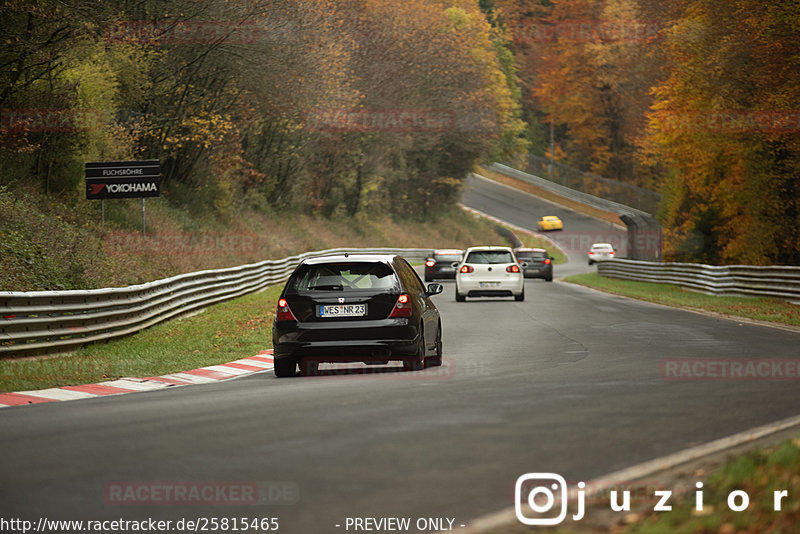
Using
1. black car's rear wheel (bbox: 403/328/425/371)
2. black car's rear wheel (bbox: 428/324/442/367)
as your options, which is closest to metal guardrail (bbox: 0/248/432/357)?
black car's rear wheel (bbox: 403/328/425/371)

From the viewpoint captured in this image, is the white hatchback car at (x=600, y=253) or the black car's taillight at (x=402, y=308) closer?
the black car's taillight at (x=402, y=308)

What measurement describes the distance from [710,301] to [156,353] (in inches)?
746

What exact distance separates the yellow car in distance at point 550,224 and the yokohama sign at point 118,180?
64.1 metres

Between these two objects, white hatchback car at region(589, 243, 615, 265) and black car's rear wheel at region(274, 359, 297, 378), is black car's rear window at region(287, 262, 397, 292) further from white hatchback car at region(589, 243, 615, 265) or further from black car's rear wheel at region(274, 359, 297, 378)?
white hatchback car at region(589, 243, 615, 265)

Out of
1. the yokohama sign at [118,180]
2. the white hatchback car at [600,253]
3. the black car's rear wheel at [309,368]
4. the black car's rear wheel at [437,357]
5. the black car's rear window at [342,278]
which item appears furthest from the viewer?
the white hatchback car at [600,253]

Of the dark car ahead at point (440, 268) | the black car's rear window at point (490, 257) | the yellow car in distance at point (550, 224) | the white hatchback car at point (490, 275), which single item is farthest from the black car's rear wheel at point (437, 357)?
the yellow car in distance at point (550, 224)

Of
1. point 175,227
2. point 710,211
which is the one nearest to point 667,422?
point 175,227

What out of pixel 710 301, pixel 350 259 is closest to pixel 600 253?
pixel 710 301

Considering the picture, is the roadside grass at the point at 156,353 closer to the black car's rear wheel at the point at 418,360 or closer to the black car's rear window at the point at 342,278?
the black car's rear window at the point at 342,278

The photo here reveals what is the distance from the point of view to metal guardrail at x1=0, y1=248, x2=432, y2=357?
14242mm

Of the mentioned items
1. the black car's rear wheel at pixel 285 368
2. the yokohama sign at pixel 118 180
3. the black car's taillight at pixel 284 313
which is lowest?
the black car's rear wheel at pixel 285 368

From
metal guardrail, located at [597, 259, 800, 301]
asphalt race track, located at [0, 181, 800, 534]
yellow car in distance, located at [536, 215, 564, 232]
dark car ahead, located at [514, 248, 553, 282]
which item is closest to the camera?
asphalt race track, located at [0, 181, 800, 534]

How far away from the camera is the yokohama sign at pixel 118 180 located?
25984mm

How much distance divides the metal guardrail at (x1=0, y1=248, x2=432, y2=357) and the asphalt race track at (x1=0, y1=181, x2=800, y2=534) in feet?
10.4
